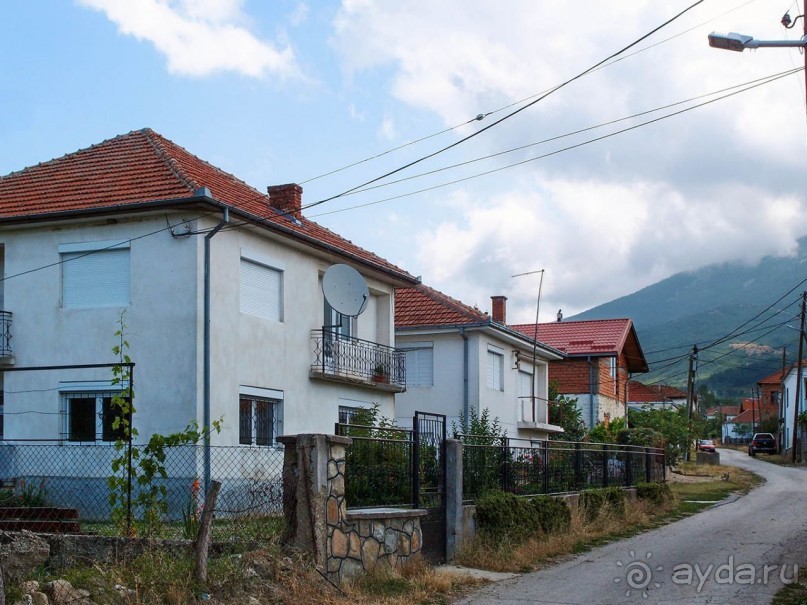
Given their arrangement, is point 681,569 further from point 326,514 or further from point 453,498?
point 326,514

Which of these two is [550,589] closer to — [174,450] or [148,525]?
[148,525]

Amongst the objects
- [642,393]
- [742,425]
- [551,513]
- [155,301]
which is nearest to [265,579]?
[551,513]

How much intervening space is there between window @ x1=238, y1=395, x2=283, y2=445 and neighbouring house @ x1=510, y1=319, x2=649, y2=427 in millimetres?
22366

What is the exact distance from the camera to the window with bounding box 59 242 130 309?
1938cm

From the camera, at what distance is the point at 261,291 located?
20.6 m

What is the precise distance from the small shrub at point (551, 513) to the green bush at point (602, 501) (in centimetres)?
179

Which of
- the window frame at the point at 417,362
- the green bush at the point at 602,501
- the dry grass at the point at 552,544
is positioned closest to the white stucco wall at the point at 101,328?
the dry grass at the point at 552,544

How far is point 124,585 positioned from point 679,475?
31.6m

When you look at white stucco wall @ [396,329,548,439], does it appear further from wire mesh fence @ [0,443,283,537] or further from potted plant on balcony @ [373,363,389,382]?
wire mesh fence @ [0,443,283,537]

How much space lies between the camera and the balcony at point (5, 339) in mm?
19812

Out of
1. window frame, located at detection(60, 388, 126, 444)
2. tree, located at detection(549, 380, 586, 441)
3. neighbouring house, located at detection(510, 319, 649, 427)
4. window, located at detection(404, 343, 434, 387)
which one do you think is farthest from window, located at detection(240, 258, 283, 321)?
neighbouring house, located at detection(510, 319, 649, 427)

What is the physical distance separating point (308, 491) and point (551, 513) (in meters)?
6.82

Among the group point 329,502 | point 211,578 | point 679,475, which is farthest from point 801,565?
point 679,475

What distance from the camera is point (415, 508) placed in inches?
536
